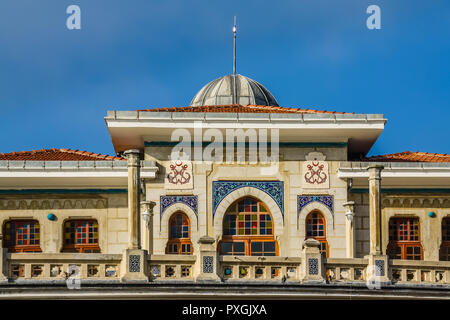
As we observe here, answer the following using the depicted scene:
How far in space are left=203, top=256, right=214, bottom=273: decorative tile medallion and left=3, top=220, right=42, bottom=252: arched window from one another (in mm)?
8842

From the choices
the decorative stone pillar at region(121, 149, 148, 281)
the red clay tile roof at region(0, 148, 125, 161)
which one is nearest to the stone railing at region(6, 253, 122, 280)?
the decorative stone pillar at region(121, 149, 148, 281)

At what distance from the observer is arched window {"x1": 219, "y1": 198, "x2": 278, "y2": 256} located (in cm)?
2797

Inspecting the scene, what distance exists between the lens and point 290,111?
30.6 metres

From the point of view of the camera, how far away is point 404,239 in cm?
2942

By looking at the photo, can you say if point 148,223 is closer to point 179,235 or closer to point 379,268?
point 179,235

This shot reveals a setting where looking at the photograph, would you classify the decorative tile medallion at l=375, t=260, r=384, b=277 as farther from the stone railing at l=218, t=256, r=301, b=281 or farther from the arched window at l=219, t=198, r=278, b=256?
the arched window at l=219, t=198, r=278, b=256

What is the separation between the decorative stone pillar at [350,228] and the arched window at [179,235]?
5044 mm

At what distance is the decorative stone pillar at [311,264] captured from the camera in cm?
2225

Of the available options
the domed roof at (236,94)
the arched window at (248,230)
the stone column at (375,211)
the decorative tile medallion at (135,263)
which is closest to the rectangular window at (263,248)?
the arched window at (248,230)

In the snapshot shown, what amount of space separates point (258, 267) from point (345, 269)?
2327 millimetres
